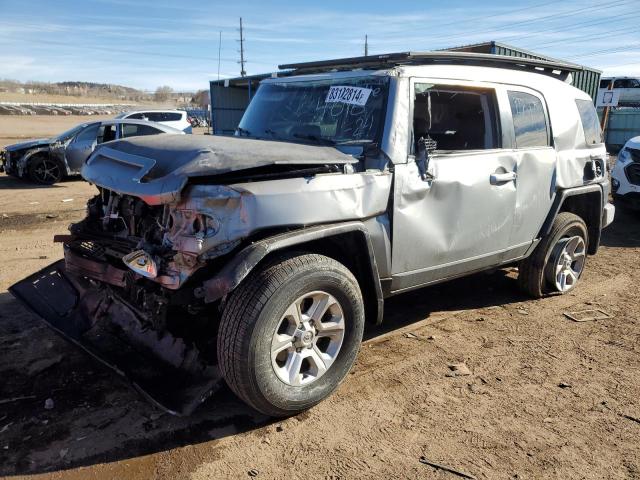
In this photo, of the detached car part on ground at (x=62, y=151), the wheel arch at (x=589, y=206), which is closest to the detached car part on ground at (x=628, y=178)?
the wheel arch at (x=589, y=206)

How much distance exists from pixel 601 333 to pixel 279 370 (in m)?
3.03

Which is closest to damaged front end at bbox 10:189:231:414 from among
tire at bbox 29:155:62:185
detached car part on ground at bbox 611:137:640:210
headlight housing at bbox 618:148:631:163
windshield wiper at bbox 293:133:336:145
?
windshield wiper at bbox 293:133:336:145

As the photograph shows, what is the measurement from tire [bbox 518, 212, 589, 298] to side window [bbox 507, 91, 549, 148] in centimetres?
86

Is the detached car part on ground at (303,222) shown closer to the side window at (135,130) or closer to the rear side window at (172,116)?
the side window at (135,130)

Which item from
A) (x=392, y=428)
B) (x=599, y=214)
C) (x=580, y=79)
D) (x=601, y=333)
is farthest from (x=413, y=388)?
(x=580, y=79)

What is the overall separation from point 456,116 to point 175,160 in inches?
107

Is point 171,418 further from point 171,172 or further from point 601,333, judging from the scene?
point 601,333

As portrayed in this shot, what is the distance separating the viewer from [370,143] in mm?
3588

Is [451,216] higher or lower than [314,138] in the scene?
lower

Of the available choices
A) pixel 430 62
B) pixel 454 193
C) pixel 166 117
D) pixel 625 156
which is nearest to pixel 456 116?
pixel 430 62

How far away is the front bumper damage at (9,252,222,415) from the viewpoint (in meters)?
3.02

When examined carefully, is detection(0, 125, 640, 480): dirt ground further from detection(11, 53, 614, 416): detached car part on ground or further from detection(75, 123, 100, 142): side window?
detection(75, 123, 100, 142): side window

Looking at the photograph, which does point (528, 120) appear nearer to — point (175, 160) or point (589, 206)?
point (589, 206)

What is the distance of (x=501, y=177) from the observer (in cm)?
415
